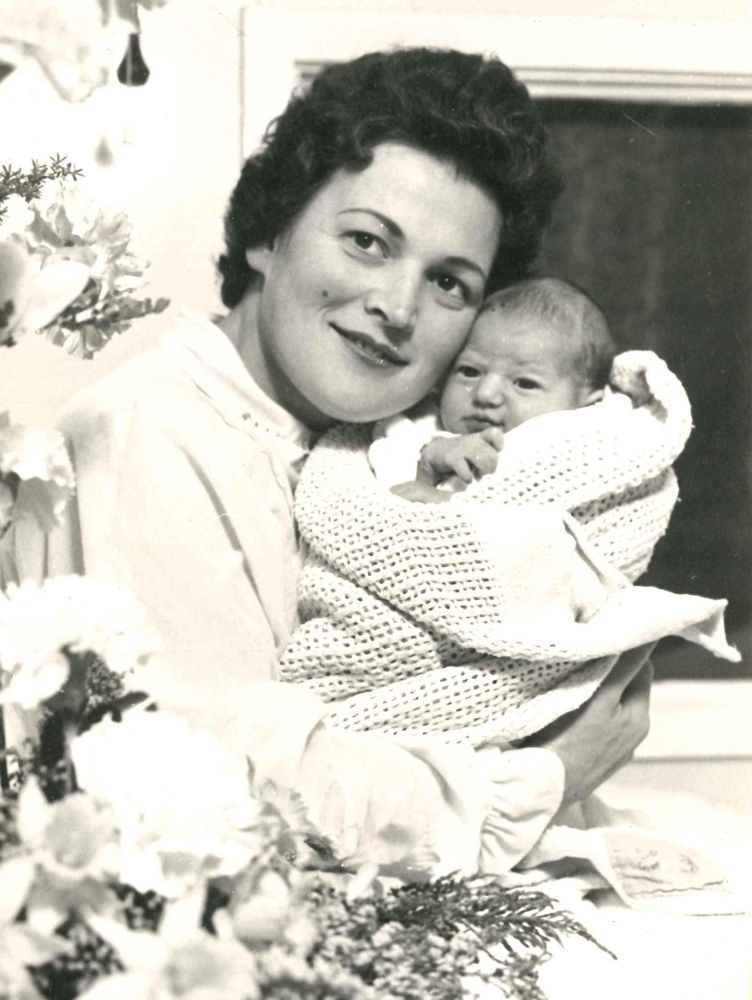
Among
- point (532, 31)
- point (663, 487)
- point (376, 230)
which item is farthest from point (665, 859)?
point (532, 31)

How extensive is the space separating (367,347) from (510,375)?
18cm

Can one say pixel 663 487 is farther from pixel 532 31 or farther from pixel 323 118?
pixel 532 31

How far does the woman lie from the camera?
1.23 metres

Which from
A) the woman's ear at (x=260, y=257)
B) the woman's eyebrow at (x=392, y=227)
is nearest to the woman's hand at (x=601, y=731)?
the woman's eyebrow at (x=392, y=227)

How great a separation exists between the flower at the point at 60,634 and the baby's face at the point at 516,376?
2.33ft

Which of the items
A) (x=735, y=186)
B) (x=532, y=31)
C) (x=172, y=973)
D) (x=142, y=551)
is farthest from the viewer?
(x=735, y=186)

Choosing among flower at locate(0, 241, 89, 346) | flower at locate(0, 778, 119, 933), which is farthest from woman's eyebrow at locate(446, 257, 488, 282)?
flower at locate(0, 778, 119, 933)

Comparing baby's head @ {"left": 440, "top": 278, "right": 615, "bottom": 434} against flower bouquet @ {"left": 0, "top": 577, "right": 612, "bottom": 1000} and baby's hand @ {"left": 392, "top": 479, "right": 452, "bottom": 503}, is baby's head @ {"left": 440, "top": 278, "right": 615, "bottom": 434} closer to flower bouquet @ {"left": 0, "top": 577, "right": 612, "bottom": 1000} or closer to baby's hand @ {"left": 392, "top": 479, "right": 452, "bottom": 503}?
baby's hand @ {"left": 392, "top": 479, "right": 452, "bottom": 503}

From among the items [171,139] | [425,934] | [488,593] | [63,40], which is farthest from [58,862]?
[171,139]

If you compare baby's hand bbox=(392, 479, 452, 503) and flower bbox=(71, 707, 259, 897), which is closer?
flower bbox=(71, 707, 259, 897)

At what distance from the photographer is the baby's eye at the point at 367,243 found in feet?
4.61

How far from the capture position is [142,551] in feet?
4.10

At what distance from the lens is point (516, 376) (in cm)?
149

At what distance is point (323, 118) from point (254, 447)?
0.38 metres
